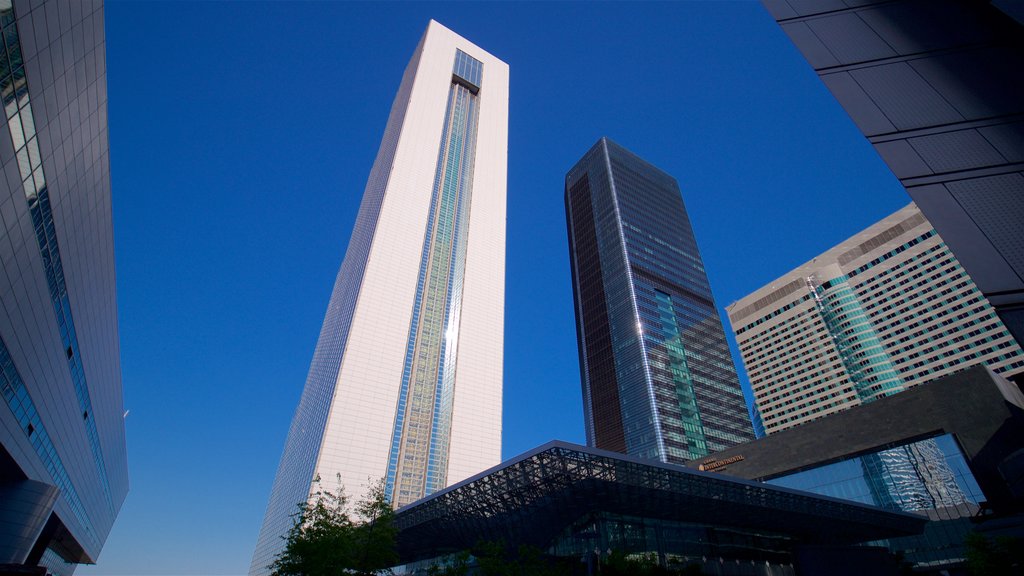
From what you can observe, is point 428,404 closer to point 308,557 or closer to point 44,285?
point 308,557

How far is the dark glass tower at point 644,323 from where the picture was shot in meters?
117

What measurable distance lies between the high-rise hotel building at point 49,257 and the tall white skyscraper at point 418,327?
2959cm

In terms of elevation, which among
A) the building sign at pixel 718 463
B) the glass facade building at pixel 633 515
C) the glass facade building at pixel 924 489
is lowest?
the glass facade building at pixel 633 515

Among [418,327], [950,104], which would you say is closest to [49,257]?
[950,104]

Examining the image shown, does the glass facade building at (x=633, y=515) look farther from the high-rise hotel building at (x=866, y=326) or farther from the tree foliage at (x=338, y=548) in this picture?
the high-rise hotel building at (x=866, y=326)

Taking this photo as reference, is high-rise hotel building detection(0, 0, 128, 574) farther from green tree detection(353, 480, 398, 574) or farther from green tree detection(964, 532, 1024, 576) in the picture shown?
green tree detection(964, 532, 1024, 576)

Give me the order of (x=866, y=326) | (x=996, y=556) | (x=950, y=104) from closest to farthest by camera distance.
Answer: (x=950, y=104) < (x=996, y=556) < (x=866, y=326)

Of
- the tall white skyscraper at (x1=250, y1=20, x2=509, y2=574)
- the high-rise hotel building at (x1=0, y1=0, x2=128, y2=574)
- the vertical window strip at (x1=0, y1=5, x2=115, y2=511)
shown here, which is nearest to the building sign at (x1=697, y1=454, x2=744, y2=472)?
the tall white skyscraper at (x1=250, y1=20, x2=509, y2=574)

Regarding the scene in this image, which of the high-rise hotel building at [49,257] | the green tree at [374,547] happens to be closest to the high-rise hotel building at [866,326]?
the green tree at [374,547]

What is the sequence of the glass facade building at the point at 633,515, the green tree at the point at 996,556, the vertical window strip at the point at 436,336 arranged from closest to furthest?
the glass facade building at the point at 633,515 < the green tree at the point at 996,556 < the vertical window strip at the point at 436,336

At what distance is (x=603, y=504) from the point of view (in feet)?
113

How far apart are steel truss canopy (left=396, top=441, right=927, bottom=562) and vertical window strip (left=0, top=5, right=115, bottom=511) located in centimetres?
2781

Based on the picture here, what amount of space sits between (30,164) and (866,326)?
16493 centimetres

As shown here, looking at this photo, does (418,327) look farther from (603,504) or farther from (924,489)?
(924,489)
